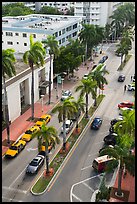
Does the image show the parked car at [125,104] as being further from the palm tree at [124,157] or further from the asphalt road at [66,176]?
the palm tree at [124,157]

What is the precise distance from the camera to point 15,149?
35.7m

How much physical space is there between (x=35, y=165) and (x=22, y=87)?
18.4 metres

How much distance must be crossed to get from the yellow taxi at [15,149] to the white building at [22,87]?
7215 mm

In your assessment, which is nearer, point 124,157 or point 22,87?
point 124,157

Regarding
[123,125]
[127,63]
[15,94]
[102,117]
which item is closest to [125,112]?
[123,125]

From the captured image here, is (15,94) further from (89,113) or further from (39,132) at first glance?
(39,132)

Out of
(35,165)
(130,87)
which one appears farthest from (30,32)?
(35,165)

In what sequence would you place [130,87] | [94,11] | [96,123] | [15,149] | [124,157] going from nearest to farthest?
1. [124,157]
2. [15,149]
3. [96,123]
4. [130,87]
5. [94,11]

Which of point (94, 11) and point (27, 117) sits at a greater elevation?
point (94, 11)

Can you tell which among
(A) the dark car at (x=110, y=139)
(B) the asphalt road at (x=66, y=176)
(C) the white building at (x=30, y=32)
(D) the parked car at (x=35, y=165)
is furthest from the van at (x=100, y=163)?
(C) the white building at (x=30, y=32)

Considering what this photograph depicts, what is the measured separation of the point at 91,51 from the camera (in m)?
77.8

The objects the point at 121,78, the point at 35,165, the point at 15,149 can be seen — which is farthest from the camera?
the point at 121,78

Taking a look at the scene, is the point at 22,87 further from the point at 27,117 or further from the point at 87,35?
the point at 87,35

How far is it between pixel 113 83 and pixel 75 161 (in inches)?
1189
